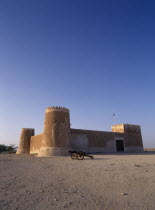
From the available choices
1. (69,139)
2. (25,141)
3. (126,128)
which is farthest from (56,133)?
(126,128)

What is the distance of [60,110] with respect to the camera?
23250 millimetres

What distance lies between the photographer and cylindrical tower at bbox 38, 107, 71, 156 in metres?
21.3

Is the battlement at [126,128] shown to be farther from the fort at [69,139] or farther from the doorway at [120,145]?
the doorway at [120,145]

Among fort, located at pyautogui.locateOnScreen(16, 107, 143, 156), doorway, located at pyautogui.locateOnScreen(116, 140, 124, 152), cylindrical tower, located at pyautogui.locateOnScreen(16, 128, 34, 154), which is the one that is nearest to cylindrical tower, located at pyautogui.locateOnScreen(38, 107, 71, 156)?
fort, located at pyautogui.locateOnScreen(16, 107, 143, 156)

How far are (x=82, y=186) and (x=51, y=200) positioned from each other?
1423 millimetres

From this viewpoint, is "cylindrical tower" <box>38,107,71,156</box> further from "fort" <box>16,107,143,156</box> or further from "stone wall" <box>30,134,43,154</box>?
"stone wall" <box>30,134,43,154</box>

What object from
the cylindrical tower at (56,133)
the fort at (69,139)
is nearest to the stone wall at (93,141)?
the fort at (69,139)

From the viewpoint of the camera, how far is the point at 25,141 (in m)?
33.9

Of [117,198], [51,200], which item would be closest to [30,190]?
[51,200]

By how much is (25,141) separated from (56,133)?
47.8ft

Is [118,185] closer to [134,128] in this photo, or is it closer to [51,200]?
[51,200]

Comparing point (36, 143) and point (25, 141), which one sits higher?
point (25, 141)

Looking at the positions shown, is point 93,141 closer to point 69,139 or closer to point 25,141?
point 69,139

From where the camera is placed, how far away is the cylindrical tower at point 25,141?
109 ft
